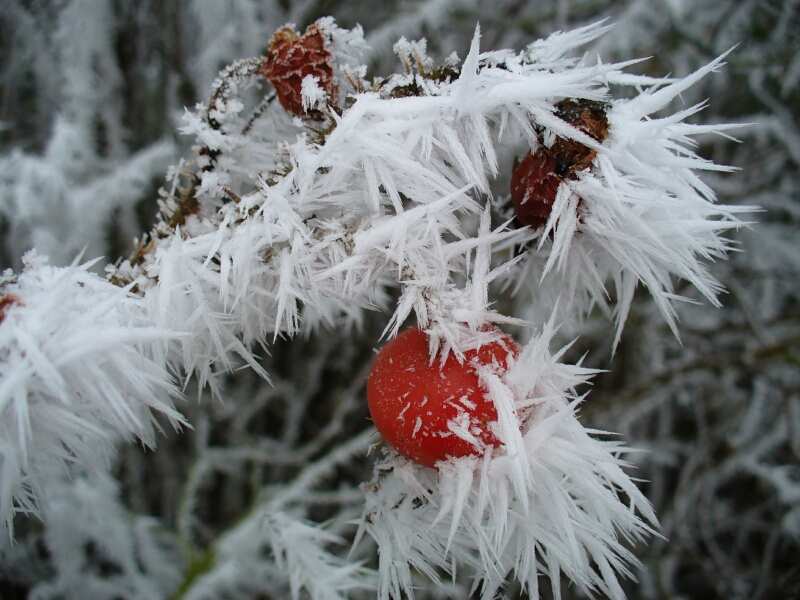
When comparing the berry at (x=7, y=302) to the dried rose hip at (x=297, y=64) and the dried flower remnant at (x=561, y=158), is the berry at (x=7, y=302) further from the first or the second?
the dried flower remnant at (x=561, y=158)

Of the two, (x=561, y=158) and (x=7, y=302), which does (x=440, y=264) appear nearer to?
(x=561, y=158)

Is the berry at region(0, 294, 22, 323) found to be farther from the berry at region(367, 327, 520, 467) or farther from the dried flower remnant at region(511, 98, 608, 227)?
the dried flower remnant at region(511, 98, 608, 227)

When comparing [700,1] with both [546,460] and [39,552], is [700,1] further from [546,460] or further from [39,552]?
[39,552]

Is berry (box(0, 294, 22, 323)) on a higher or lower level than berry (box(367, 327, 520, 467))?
higher

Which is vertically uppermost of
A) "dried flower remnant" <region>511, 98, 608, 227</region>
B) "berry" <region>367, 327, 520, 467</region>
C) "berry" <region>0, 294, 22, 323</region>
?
"berry" <region>0, 294, 22, 323</region>

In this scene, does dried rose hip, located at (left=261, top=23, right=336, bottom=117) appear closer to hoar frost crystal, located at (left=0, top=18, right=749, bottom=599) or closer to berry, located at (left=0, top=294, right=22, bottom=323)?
hoar frost crystal, located at (left=0, top=18, right=749, bottom=599)

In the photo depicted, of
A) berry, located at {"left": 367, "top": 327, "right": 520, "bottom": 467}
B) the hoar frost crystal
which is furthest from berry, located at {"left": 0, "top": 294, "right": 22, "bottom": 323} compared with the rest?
berry, located at {"left": 367, "top": 327, "right": 520, "bottom": 467}

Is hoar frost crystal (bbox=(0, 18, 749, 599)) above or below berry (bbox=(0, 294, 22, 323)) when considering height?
below

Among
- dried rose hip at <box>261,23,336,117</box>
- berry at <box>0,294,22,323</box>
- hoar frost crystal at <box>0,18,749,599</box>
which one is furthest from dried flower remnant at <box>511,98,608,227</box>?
berry at <box>0,294,22,323</box>
